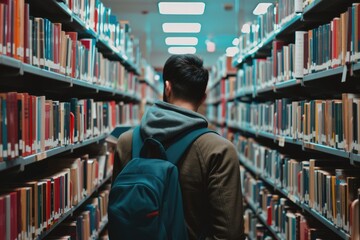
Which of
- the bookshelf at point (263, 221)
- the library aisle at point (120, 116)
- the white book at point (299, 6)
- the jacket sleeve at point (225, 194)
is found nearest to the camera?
the jacket sleeve at point (225, 194)

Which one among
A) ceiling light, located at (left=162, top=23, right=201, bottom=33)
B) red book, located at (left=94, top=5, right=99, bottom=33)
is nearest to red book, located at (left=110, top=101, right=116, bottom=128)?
red book, located at (left=94, top=5, right=99, bottom=33)

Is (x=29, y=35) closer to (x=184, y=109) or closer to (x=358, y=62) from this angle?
(x=184, y=109)

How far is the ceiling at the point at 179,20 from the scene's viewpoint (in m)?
7.95

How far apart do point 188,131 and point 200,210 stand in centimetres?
35

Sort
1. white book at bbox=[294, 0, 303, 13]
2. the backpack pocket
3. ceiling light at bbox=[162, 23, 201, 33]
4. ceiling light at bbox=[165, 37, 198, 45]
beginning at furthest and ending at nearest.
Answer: ceiling light at bbox=[165, 37, 198, 45], ceiling light at bbox=[162, 23, 201, 33], white book at bbox=[294, 0, 303, 13], the backpack pocket

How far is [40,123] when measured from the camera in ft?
8.35

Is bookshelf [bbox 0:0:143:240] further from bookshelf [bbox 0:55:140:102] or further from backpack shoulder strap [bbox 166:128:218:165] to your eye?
backpack shoulder strap [bbox 166:128:218:165]

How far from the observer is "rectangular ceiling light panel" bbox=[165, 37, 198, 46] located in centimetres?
1205

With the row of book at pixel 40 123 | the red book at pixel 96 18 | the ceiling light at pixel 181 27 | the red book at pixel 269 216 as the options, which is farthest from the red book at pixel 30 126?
the ceiling light at pixel 181 27

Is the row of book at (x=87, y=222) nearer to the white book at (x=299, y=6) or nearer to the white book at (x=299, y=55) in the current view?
the white book at (x=299, y=55)

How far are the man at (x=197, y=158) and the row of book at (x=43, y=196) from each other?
52cm

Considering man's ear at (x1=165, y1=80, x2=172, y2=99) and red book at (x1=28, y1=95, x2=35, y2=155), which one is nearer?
man's ear at (x1=165, y1=80, x2=172, y2=99)

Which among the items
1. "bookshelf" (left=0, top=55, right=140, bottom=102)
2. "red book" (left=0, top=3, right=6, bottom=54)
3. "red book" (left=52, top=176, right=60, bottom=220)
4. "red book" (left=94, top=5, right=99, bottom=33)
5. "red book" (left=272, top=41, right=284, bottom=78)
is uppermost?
"red book" (left=94, top=5, right=99, bottom=33)

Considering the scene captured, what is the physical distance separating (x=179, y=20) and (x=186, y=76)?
7.84m
